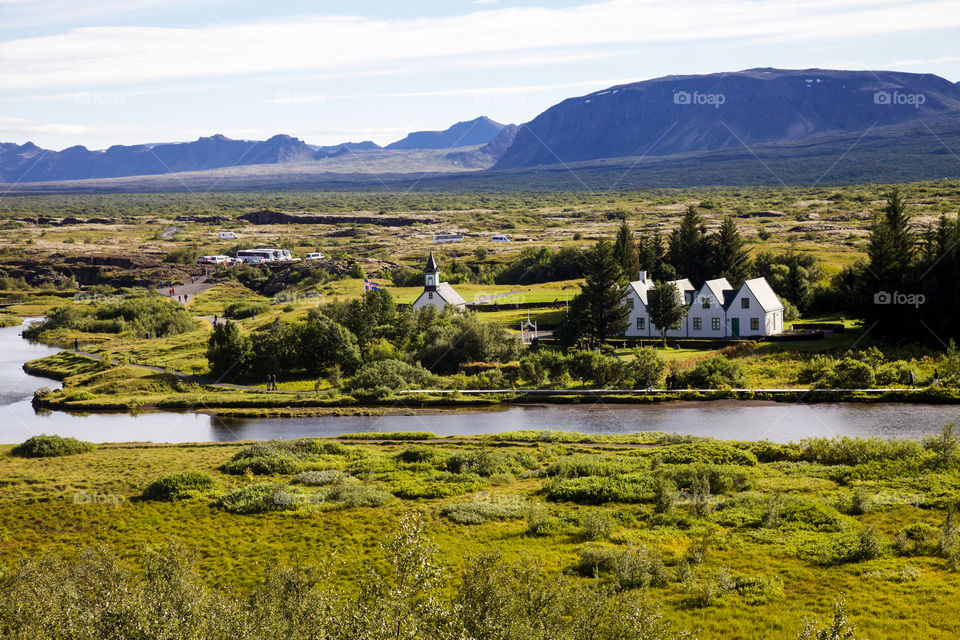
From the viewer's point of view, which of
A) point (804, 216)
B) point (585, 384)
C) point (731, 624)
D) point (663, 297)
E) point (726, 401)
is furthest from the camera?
point (804, 216)

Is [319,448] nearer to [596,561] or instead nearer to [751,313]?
[596,561]

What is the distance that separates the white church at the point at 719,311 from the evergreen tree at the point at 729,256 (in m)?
12.9

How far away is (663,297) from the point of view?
64125 mm

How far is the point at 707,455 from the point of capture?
38.4 meters

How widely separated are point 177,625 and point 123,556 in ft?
48.4

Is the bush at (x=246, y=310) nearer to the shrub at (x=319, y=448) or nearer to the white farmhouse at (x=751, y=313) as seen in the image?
the shrub at (x=319, y=448)

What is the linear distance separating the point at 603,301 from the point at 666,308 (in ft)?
16.0

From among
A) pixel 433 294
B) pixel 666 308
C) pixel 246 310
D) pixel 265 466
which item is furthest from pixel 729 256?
pixel 265 466

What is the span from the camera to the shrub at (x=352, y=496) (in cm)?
3497

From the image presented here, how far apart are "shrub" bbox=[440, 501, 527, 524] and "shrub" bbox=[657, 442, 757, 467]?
346 inches

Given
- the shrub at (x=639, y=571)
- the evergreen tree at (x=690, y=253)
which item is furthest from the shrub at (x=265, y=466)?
the evergreen tree at (x=690, y=253)

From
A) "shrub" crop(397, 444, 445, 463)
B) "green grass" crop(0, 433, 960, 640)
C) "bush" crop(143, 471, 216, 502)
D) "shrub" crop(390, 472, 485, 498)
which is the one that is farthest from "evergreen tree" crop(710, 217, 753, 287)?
"bush" crop(143, 471, 216, 502)

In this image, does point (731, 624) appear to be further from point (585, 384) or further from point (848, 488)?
point (585, 384)

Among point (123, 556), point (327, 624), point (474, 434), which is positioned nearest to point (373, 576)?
point (327, 624)
